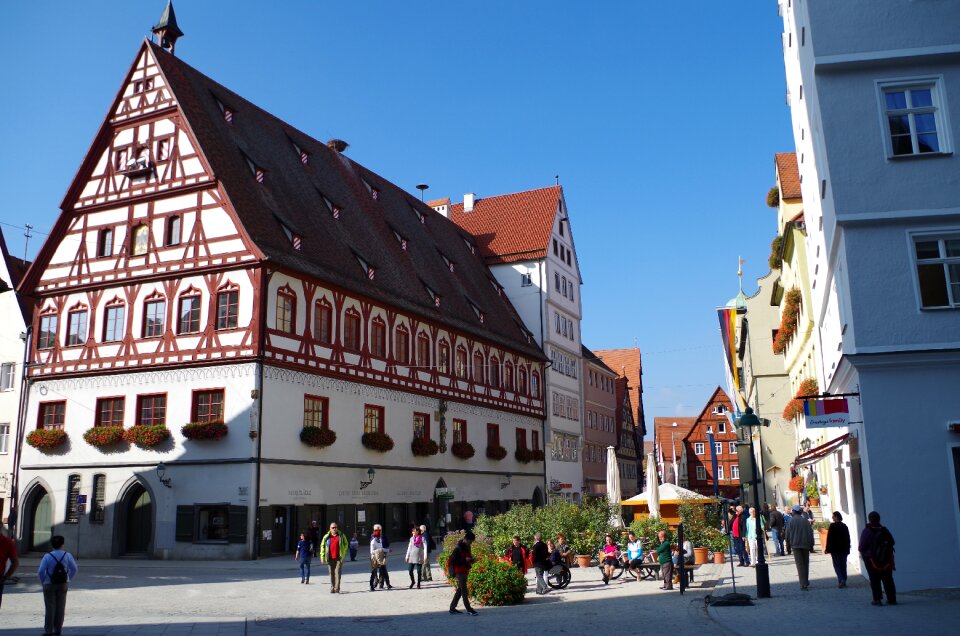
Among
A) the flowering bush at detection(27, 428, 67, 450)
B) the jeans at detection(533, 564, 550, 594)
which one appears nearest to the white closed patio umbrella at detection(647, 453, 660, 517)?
the jeans at detection(533, 564, 550, 594)

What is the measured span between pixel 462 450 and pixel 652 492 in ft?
43.9

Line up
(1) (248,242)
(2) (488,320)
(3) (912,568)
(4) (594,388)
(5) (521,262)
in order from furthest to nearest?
1. (4) (594,388)
2. (5) (521,262)
3. (2) (488,320)
4. (1) (248,242)
5. (3) (912,568)

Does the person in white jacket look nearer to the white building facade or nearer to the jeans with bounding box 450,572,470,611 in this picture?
the jeans with bounding box 450,572,470,611

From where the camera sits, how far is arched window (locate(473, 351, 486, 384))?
43.0 m

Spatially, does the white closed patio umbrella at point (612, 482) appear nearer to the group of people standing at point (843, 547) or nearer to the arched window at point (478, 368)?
the group of people standing at point (843, 547)

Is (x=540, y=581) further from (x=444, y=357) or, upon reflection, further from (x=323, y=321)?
(x=444, y=357)

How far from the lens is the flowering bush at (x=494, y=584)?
1695cm

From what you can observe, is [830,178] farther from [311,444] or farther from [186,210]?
[186,210]

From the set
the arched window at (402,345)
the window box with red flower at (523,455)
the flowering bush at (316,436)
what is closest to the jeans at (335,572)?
the flowering bush at (316,436)

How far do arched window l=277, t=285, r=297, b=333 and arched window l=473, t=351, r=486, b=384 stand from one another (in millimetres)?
14122

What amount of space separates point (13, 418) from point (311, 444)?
1380 cm

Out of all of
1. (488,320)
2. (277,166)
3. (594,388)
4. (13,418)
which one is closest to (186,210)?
(277,166)

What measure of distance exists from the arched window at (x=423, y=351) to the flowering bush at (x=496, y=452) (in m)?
6.57

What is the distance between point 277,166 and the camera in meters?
36.2
